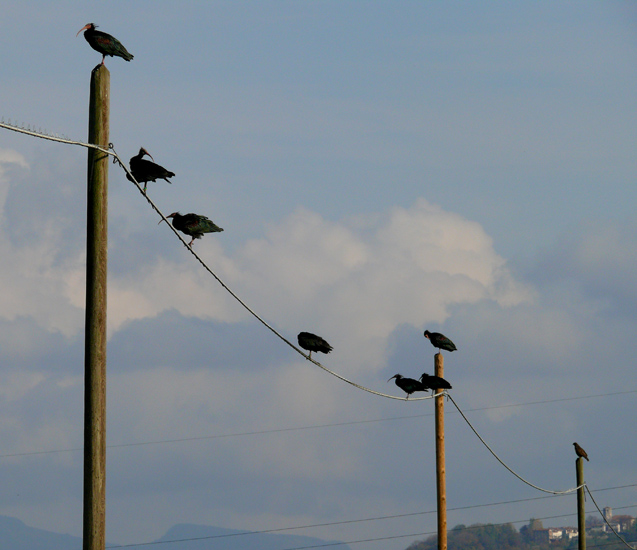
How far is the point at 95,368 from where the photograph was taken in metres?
10.1

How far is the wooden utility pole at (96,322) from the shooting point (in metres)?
9.89

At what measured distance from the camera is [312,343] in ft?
68.8

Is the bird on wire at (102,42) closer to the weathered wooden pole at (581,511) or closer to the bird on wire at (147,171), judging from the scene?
the bird on wire at (147,171)

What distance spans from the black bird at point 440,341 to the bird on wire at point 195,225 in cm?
1280

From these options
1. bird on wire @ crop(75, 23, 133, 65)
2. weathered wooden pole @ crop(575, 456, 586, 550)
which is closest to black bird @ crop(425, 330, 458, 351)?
weathered wooden pole @ crop(575, 456, 586, 550)

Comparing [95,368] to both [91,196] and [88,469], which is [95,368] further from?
[91,196]

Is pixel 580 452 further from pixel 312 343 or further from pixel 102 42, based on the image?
pixel 102 42

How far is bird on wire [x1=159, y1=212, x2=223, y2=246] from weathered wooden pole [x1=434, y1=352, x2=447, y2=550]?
7.37 meters

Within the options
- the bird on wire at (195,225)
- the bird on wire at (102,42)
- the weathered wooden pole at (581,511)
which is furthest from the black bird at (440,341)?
the bird on wire at (102,42)

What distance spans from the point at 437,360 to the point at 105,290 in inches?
498

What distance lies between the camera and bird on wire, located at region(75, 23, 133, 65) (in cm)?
1439

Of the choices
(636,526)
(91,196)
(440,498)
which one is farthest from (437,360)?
(636,526)

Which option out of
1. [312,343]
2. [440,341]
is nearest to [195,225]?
[312,343]

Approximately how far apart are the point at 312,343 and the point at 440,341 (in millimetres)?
8069
